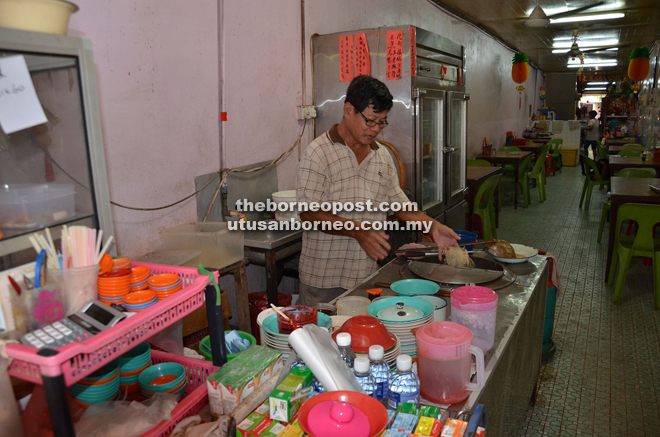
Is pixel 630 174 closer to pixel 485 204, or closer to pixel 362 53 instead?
pixel 485 204

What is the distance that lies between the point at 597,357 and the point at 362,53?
287 centimetres

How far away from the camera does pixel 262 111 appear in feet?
12.4

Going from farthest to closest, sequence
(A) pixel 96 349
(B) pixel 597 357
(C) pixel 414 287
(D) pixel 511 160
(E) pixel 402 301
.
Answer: (D) pixel 511 160
(B) pixel 597 357
(C) pixel 414 287
(E) pixel 402 301
(A) pixel 96 349

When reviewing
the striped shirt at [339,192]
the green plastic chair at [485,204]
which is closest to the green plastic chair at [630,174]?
the green plastic chair at [485,204]

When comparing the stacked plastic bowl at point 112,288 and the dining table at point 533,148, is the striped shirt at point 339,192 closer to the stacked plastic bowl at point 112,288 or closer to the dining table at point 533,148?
the stacked plastic bowl at point 112,288

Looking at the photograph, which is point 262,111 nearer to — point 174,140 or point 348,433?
point 174,140

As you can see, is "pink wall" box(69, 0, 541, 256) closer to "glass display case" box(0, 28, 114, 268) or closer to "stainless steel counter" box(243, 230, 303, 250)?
"stainless steel counter" box(243, 230, 303, 250)

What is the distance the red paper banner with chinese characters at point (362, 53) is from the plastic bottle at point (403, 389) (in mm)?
3097

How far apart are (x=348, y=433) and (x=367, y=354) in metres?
0.33

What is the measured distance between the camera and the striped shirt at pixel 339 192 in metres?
2.57

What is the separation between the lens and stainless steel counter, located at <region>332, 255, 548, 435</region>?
5.47ft

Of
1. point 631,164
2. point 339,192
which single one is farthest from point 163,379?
point 631,164

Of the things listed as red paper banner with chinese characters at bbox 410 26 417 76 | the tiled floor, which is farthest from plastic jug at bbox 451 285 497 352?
red paper banner with chinese characters at bbox 410 26 417 76

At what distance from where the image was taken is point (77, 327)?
94 centimetres
